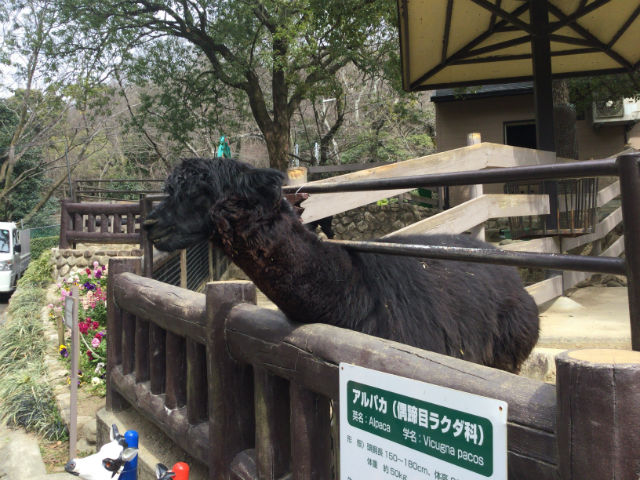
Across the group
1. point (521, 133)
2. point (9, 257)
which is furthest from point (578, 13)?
point (9, 257)

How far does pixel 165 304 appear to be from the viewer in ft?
10.2

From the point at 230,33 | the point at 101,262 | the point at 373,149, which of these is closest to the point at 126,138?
the point at 373,149

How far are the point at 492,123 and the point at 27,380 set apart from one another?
14.4 meters

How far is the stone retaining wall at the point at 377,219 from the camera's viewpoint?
14.5 m

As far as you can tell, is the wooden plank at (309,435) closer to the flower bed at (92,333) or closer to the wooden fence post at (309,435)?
the wooden fence post at (309,435)

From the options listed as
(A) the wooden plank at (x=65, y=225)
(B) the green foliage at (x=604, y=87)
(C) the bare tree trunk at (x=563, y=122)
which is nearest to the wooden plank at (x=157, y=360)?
(A) the wooden plank at (x=65, y=225)

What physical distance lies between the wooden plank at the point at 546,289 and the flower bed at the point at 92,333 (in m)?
4.66

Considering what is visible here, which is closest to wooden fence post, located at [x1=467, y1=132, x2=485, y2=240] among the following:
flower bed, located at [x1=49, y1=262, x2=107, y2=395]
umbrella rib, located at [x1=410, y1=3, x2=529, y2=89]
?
umbrella rib, located at [x1=410, y1=3, x2=529, y2=89]

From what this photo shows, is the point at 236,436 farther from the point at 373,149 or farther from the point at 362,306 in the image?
the point at 373,149

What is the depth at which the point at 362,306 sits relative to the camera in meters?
2.39

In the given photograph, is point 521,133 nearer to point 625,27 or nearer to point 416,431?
point 625,27

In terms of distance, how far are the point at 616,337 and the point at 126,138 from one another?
32953 millimetres

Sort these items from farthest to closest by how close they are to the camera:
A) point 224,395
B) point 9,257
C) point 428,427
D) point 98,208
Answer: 1. point 9,257
2. point 98,208
3. point 224,395
4. point 428,427

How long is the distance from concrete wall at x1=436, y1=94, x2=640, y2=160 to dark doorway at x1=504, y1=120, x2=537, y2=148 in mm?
150
